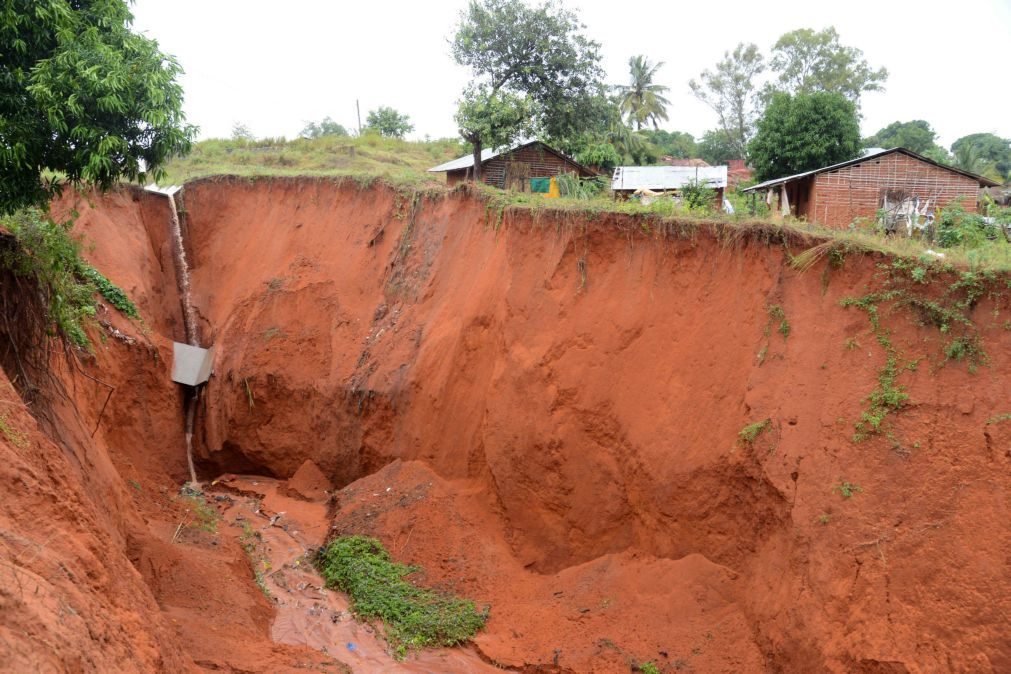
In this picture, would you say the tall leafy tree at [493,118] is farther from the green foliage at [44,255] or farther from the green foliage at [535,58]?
the green foliage at [44,255]

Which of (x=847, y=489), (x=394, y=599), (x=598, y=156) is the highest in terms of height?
(x=598, y=156)

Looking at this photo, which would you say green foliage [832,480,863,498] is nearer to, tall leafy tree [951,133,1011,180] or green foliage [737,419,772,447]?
green foliage [737,419,772,447]

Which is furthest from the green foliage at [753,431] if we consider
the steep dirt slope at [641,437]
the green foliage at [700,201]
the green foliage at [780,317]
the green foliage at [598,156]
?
the green foliage at [598,156]

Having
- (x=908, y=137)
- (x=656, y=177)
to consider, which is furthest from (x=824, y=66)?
(x=656, y=177)

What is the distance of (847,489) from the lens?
804 cm

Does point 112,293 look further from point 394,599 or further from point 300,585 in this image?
point 394,599

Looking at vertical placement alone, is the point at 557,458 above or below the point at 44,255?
below

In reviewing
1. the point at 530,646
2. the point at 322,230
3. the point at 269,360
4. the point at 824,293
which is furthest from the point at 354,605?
the point at 322,230

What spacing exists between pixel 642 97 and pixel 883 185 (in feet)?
Answer: 83.7

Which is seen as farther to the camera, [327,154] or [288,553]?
[327,154]

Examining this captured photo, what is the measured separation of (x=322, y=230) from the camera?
16.0 m

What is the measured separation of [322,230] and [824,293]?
10.2 metres

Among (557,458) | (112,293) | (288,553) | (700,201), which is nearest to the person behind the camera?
(557,458)

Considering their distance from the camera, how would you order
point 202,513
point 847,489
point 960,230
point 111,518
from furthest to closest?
point 202,513 < point 960,230 < point 847,489 < point 111,518
